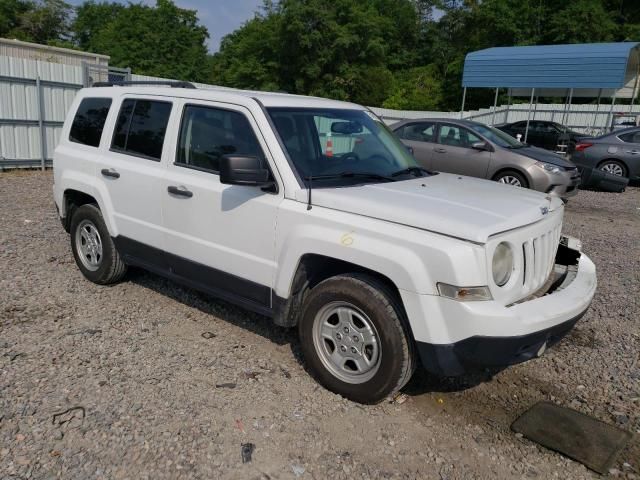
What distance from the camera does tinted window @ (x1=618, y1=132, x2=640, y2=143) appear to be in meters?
14.3

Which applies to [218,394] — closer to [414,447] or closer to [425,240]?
[414,447]

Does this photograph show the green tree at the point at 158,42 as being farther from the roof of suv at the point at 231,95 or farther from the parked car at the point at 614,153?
the roof of suv at the point at 231,95

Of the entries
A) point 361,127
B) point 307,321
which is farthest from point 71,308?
point 361,127

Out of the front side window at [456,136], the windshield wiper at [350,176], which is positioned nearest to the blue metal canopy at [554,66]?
the front side window at [456,136]

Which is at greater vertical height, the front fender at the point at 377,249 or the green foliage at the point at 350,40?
the green foliage at the point at 350,40

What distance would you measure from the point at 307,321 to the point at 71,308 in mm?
2447

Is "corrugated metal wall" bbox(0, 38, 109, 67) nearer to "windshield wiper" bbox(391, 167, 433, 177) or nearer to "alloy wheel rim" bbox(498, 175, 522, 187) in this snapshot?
"alloy wheel rim" bbox(498, 175, 522, 187)

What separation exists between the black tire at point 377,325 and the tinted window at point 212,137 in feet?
3.65

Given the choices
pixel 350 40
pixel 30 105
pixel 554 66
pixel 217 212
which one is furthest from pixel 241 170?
pixel 350 40

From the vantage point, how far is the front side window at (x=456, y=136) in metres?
11.4

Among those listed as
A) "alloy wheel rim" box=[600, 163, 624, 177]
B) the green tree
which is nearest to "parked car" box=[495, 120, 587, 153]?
"alloy wheel rim" box=[600, 163, 624, 177]

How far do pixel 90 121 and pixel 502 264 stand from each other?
4.04 metres

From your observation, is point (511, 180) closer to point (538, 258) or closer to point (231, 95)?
point (538, 258)

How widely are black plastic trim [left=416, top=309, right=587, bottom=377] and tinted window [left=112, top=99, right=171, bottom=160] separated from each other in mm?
2733
